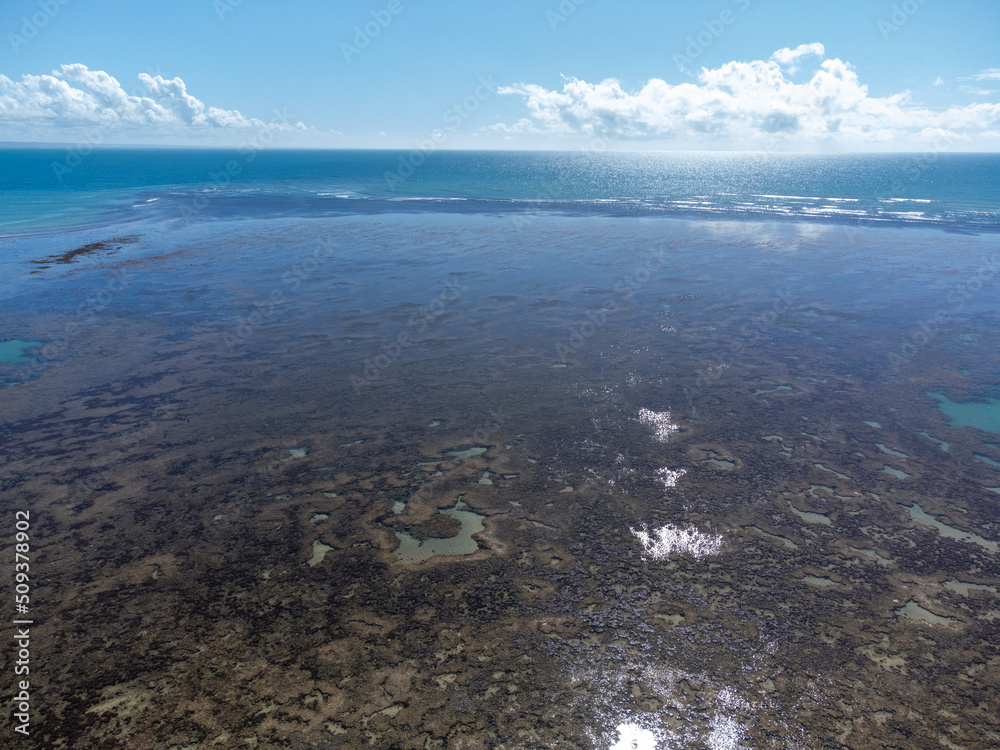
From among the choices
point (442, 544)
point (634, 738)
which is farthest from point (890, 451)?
point (442, 544)

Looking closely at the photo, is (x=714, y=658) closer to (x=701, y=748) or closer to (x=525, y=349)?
(x=701, y=748)

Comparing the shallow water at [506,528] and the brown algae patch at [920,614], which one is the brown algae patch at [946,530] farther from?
the brown algae patch at [920,614]

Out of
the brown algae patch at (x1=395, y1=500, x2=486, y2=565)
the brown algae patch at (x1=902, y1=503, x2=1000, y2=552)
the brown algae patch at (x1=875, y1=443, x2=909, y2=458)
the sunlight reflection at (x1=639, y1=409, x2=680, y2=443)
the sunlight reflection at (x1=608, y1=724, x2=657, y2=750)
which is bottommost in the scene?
the sunlight reflection at (x1=608, y1=724, x2=657, y2=750)

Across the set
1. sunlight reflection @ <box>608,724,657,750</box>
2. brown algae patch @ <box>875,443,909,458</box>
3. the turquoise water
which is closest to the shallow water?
sunlight reflection @ <box>608,724,657,750</box>

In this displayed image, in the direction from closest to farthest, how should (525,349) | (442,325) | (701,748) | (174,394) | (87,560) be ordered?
1. (701,748)
2. (87,560)
3. (174,394)
4. (525,349)
5. (442,325)

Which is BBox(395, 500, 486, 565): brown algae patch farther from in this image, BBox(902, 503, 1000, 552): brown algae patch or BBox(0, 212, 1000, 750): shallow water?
BBox(902, 503, 1000, 552): brown algae patch

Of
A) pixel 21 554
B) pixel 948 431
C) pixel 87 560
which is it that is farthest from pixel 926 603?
pixel 21 554
